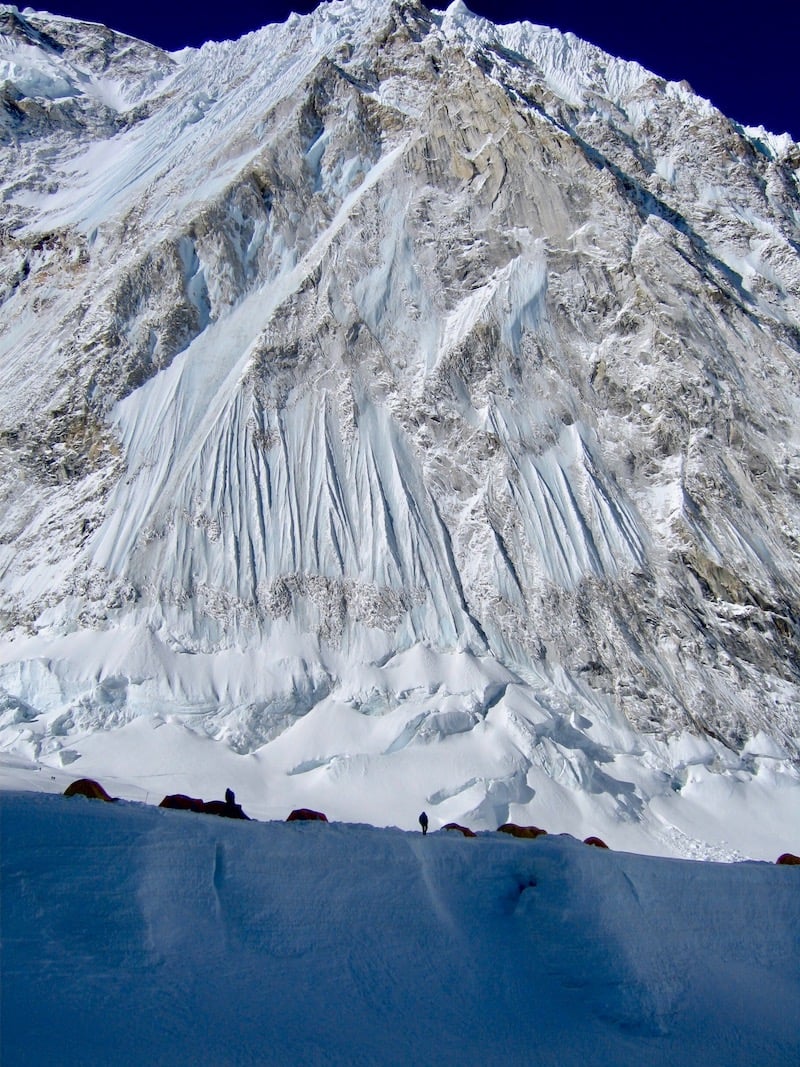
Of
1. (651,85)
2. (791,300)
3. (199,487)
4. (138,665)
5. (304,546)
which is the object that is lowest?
(138,665)

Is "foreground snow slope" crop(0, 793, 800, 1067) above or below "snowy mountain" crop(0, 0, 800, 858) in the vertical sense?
below

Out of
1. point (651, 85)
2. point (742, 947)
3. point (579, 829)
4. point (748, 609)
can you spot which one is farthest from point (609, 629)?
point (651, 85)

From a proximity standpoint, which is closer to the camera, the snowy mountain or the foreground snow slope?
the foreground snow slope

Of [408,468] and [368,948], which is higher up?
[408,468]

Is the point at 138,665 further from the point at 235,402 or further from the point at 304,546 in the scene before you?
the point at 235,402

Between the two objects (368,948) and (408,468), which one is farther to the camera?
(408,468)
